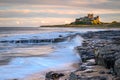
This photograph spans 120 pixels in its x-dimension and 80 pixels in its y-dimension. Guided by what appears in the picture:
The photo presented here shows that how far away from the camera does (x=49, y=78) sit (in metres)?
13.0

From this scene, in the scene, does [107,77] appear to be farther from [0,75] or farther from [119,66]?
[0,75]

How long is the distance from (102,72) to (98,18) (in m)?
154

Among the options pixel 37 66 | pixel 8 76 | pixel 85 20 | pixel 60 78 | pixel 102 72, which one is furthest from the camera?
pixel 85 20

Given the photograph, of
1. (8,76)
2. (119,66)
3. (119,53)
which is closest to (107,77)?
(119,66)

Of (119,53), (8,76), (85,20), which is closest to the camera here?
(119,53)

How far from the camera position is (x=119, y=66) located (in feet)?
30.6

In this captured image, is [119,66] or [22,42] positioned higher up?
[119,66]

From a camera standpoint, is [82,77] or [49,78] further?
[49,78]

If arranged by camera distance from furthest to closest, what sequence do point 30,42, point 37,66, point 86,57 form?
1. point 30,42
2. point 37,66
3. point 86,57

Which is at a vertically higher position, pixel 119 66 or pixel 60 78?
pixel 119 66

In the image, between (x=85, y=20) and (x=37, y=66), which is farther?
(x=85, y=20)

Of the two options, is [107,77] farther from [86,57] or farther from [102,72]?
[86,57]

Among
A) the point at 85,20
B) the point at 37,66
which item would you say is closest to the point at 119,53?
the point at 37,66

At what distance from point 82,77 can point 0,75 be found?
285 inches
